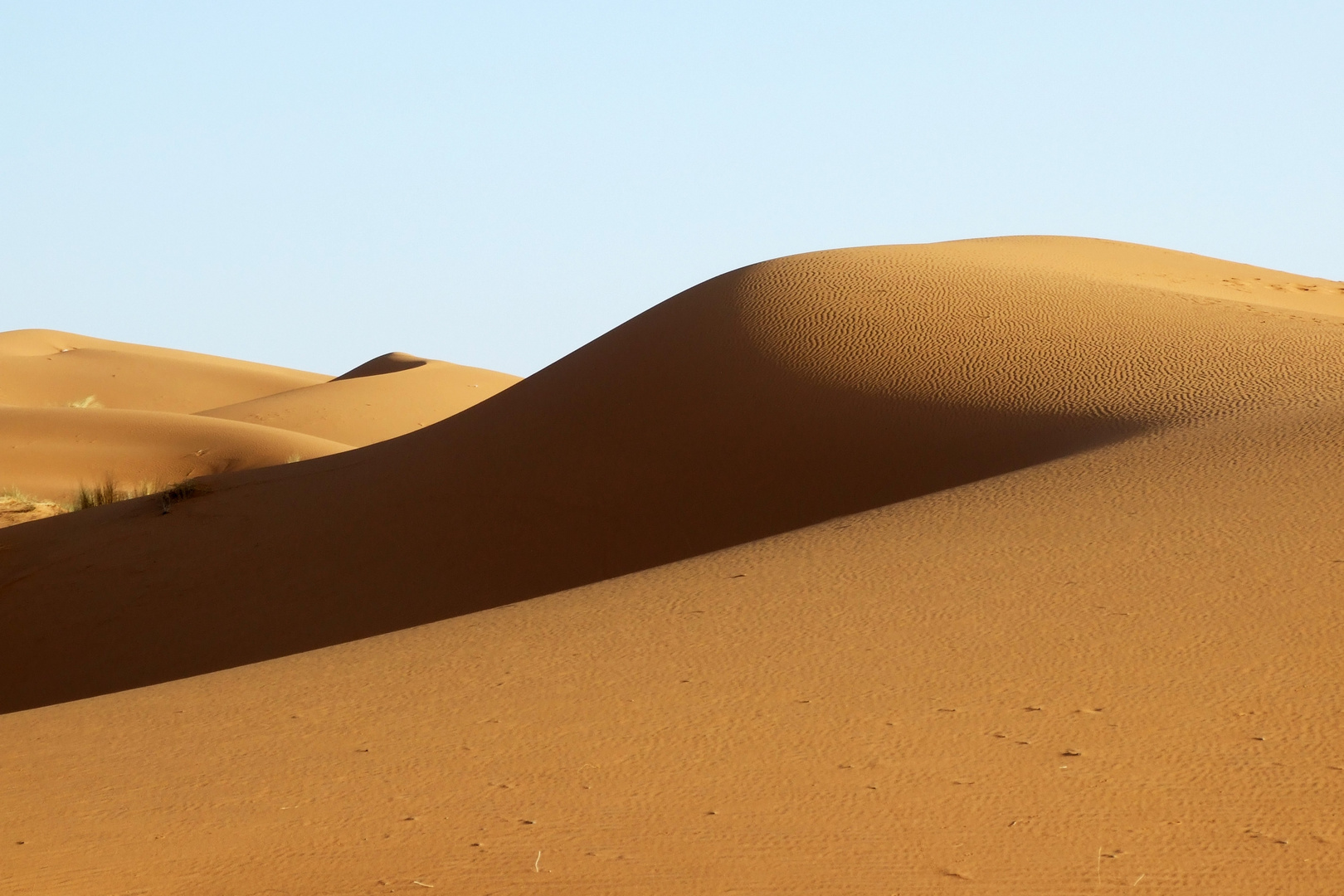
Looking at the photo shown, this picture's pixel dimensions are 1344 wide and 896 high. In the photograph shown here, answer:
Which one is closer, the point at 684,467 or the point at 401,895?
the point at 401,895

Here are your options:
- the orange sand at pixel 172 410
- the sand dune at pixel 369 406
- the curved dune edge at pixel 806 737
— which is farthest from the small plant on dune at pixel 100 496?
the curved dune edge at pixel 806 737

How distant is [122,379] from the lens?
43656 mm

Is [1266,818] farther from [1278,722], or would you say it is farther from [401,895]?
[401,895]

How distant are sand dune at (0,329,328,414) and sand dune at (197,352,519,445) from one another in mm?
5959

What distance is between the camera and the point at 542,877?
332cm

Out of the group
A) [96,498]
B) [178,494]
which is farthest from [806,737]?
[96,498]

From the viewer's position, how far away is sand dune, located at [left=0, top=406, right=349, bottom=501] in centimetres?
2292

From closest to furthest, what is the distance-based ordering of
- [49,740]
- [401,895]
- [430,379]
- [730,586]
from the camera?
[401,895]
[49,740]
[730,586]
[430,379]

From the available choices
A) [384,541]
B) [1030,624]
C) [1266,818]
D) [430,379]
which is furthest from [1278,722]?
[430,379]

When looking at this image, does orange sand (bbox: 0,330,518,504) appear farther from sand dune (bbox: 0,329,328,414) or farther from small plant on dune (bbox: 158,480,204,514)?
small plant on dune (bbox: 158,480,204,514)

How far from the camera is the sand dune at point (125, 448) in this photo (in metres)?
22.9

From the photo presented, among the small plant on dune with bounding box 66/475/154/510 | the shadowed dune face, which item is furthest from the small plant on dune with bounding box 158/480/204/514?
the small plant on dune with bounding box 66/475/154/510

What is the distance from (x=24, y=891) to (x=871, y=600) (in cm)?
345

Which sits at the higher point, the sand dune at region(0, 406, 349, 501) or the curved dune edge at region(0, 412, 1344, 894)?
the sand dune at region(0, 406, 349, 501)
